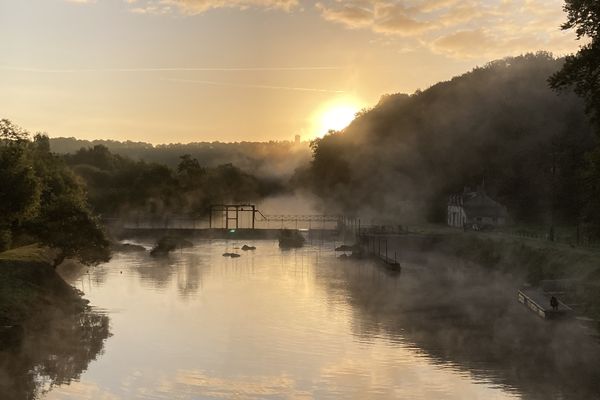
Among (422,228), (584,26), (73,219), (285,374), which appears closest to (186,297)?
(73,219)

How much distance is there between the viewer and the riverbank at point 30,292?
187 feet

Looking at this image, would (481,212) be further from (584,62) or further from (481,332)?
(584,62)

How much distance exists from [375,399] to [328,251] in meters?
111

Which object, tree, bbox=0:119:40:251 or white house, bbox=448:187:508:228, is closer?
tree, bbox=0:119:40:251

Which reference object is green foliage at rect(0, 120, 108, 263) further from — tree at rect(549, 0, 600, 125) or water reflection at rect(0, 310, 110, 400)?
tree at rect(549, 0, 600, 125)

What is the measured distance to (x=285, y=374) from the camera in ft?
157

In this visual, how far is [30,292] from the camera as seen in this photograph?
62.6 meters

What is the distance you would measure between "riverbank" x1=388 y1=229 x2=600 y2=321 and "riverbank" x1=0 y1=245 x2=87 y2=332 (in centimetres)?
5157

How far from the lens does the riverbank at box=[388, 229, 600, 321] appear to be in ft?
241

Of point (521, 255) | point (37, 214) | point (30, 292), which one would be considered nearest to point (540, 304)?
point (521, 255)

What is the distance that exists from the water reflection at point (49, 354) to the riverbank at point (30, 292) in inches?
39.9

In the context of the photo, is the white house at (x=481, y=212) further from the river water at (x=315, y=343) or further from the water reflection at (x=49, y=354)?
the water reflection at (x=49, y=354)


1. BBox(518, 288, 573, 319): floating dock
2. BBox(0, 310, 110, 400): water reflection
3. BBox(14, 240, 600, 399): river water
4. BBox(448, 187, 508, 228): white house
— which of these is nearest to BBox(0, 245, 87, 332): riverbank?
BBox(0, 310, 110, 400): water reflection

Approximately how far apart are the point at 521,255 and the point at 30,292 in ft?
Answer: 224
